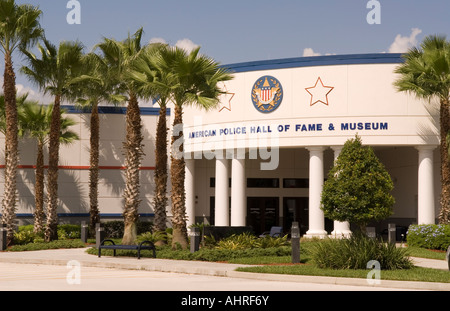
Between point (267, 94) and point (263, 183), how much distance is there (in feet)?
33.6

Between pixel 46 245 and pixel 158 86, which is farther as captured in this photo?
pixel 46 245

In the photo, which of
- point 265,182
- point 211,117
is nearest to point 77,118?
point 211,117

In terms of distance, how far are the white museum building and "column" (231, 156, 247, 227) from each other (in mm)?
52

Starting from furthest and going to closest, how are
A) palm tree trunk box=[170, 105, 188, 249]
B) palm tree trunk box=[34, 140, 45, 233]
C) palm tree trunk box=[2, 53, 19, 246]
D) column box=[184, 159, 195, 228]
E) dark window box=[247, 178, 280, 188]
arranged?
dark window box=[247, 178, 280, 188], column box=[184, 159, 195, 228], palm tree trunk box=[34, 140, 45, 233], palm tree trunk box=[2, 53, 19, 246], palm tree trunk box=[170, 105, 188, 249]

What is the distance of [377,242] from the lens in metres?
19.9

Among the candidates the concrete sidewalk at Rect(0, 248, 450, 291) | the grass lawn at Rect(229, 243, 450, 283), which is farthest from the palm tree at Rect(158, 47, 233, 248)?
the grass lawn at Rect(229, 243, 450, 283)

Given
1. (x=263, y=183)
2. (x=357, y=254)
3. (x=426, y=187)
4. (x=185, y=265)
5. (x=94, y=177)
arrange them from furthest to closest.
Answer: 1. (x=263, y=183)
2. (x=94, y=177)
3. (x=426, y=187)
4. (x=185, y=265)
5. (x=357, y=254)

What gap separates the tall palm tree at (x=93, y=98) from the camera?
3422cm

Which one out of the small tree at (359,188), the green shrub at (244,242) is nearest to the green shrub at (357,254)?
the small tree at (359,188)

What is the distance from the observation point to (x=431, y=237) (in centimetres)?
2977

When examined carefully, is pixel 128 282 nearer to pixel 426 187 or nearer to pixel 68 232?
pixel 68 232

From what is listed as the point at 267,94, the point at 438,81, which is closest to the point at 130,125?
the point at 267,94

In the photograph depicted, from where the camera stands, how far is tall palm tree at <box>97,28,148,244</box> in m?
28.4

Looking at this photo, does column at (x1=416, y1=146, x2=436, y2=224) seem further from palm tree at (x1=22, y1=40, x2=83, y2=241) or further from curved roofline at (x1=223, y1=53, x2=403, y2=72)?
palm tree at (x1=22, y1=40, x2=83, y2=241)
